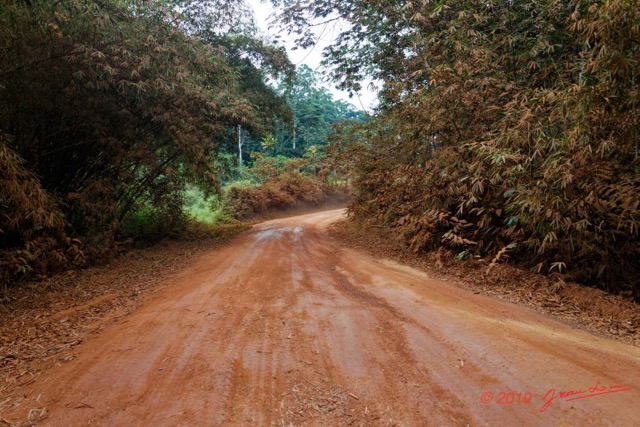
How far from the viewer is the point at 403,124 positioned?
7.18m

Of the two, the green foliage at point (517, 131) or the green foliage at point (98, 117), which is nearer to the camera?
the green foliage at point (517, 131)

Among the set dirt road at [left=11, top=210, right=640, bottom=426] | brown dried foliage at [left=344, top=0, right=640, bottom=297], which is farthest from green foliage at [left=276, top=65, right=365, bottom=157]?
dirt road at [left=11, top=210, right=640, bottom=426]

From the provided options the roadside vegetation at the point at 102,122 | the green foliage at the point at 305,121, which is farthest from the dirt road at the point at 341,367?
the green foliage at the point at 305,121

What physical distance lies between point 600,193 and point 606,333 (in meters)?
1.61

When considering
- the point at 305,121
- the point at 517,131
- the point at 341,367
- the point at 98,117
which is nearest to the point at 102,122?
the point at 98,117

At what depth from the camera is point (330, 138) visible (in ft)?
32.9

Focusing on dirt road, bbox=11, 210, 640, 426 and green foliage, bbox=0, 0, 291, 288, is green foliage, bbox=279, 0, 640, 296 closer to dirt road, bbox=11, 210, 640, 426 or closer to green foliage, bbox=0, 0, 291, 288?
dirt road, bbox=11, 210, 640, 426

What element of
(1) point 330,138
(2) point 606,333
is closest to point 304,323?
(2) point 606,333

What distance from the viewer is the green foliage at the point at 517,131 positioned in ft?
12.1

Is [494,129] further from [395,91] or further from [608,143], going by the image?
[395,91]

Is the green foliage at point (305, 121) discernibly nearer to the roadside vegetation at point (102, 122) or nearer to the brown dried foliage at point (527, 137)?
the roadside vegetation at point (102, 122)

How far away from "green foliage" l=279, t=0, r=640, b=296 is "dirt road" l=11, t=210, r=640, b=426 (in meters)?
1.48

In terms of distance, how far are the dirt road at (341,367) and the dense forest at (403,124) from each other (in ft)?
5.37

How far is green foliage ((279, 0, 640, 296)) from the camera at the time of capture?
368 cm
